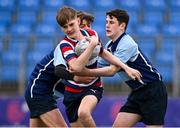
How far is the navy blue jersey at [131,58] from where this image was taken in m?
6.86

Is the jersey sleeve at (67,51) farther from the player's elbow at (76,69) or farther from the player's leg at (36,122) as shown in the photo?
the player's leg at (36,122)

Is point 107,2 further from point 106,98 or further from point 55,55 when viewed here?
point 55,55

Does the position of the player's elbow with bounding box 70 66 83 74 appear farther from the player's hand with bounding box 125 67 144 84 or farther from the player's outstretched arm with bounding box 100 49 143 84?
the player's hand with bounding box 125 67 144 84

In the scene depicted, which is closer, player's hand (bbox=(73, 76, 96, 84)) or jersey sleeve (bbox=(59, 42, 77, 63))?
jersey sleeve (bbox=(59, 42, 77, 63))

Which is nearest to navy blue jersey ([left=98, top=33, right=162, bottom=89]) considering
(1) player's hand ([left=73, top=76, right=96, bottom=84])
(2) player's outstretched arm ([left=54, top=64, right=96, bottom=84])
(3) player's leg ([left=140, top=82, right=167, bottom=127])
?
(3) player's leg ([left=140, top=82, right=167, bottom=127])

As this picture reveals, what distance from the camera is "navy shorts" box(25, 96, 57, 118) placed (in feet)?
23.7

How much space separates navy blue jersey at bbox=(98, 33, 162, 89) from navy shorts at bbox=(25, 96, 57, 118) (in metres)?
0.75

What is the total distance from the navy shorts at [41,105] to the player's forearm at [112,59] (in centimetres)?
98

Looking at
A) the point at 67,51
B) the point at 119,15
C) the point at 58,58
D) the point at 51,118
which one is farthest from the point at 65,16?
the point at 51,118

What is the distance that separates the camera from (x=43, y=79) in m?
7.20

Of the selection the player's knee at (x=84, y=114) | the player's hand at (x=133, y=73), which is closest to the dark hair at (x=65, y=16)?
the player's hand at (x=133, y=73)

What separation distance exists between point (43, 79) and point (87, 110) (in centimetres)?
86

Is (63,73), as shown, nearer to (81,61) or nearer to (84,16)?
(81,61)

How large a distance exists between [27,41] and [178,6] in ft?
15.6
